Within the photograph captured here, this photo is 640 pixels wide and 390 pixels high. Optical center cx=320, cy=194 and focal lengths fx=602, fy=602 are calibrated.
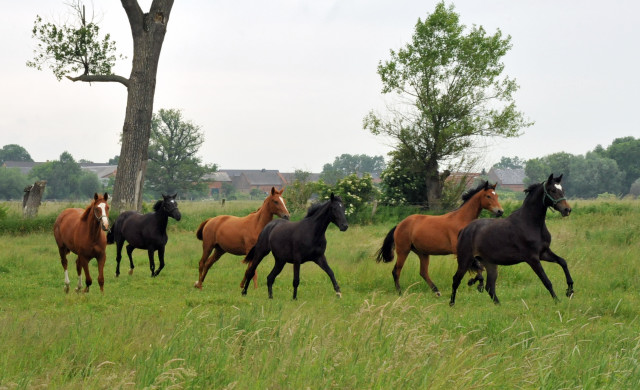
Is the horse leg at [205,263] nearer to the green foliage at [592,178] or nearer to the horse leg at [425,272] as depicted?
the horse leg at [425,272]

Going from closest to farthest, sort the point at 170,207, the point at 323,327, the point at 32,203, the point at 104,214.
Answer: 1. the point at 323,327
2. the point at 104,214
3. the point at 170,207
4. the point at 32,203

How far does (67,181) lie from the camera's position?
92.7m

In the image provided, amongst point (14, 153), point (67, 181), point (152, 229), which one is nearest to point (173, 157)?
point (67, 181)

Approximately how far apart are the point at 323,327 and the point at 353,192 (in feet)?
90.3

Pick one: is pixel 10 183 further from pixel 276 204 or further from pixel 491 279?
pixel 491 279

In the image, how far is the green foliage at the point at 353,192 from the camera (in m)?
31.7

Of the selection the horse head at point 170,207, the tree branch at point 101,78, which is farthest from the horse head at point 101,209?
the tree branch at point 101,78

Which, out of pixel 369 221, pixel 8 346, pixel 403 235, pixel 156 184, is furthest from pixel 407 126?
pixel 156 184

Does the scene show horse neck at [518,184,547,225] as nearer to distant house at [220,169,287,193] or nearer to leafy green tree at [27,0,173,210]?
leafy green tree at [27,0,173,210]

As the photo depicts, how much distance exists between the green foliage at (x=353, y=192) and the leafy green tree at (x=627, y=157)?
66349 mm

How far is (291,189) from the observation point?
33.9m

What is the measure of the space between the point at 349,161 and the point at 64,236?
541ft

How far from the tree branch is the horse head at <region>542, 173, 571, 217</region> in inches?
705

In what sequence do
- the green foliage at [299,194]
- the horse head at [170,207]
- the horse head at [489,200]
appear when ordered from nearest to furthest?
the horse head at [489,200]
the horse head at [170,207]
the green foliage at [299,194]
